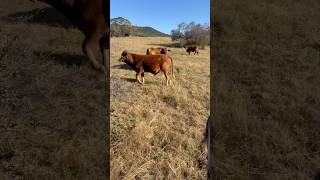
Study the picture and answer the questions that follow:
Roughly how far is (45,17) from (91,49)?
115 centimetres

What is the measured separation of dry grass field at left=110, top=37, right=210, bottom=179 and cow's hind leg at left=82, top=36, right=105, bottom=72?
0.43 metres

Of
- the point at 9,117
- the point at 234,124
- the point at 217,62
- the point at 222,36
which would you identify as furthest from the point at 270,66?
the point at 9,117

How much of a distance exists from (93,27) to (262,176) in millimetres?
2154

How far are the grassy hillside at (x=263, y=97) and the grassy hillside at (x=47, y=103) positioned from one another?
1.28 m

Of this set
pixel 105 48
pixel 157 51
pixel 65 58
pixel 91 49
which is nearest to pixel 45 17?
pixel 65 58

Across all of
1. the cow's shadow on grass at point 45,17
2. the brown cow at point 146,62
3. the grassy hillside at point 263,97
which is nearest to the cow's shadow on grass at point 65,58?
the cow's shadow on grass at point 45,17

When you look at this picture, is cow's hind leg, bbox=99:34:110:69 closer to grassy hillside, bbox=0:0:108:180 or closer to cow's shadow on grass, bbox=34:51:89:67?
grassy hillside, bbox=0:0:108:180

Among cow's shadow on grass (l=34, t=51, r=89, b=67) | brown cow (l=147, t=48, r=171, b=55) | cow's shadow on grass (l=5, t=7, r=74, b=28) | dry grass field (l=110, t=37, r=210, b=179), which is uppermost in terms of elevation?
cow's shadow on grass (l=5, t=7, r=74, b=28)

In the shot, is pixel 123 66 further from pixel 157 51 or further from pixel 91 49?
pixel 91 49

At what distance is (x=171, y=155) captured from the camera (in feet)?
12.0

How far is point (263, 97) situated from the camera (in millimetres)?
4977

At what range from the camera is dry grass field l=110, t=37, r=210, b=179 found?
355 centimetres

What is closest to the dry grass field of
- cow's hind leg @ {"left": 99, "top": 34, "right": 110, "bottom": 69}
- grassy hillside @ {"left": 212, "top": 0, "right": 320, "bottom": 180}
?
grassy hillside @ {"left": 212, "top": 0, "right": 320, "bottom": 180}

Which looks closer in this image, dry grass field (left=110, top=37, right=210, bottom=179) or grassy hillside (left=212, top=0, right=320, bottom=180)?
dry grass field (left=110, top=37, right=210, bottom=179)
